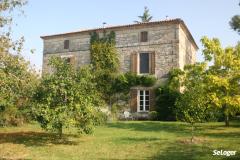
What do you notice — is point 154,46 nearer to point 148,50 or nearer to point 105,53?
point 148,50

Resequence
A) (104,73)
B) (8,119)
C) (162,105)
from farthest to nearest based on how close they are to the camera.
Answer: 1. (104,73)
2. (162,105)
3. (8,119)

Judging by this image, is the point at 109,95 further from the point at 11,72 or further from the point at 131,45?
the point at 11,72

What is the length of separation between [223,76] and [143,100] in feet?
30.0

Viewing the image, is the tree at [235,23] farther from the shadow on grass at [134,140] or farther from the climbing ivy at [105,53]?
Answer: the shadow on grass at [134,140]

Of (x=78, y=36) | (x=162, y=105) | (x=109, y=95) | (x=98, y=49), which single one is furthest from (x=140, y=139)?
(x=78, y=36)

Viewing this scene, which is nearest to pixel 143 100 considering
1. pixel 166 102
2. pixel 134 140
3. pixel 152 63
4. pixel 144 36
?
pixel 166 102

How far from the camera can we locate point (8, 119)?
18922 millimetres

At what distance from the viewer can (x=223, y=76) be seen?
733 inches

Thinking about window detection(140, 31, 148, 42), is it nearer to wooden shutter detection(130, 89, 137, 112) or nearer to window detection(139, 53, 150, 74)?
window detection(139, 53, 150, 74)

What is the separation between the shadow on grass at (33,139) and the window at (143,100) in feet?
36.9

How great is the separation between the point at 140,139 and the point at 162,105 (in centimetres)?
1131

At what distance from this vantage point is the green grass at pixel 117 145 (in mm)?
11445

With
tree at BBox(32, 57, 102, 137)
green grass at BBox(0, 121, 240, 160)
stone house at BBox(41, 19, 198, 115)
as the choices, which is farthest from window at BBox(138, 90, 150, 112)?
tree at BBox(32, 57, 102, 137)

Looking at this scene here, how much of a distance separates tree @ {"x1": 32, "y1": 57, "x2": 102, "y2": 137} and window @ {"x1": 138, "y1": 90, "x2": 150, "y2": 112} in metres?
12.2
